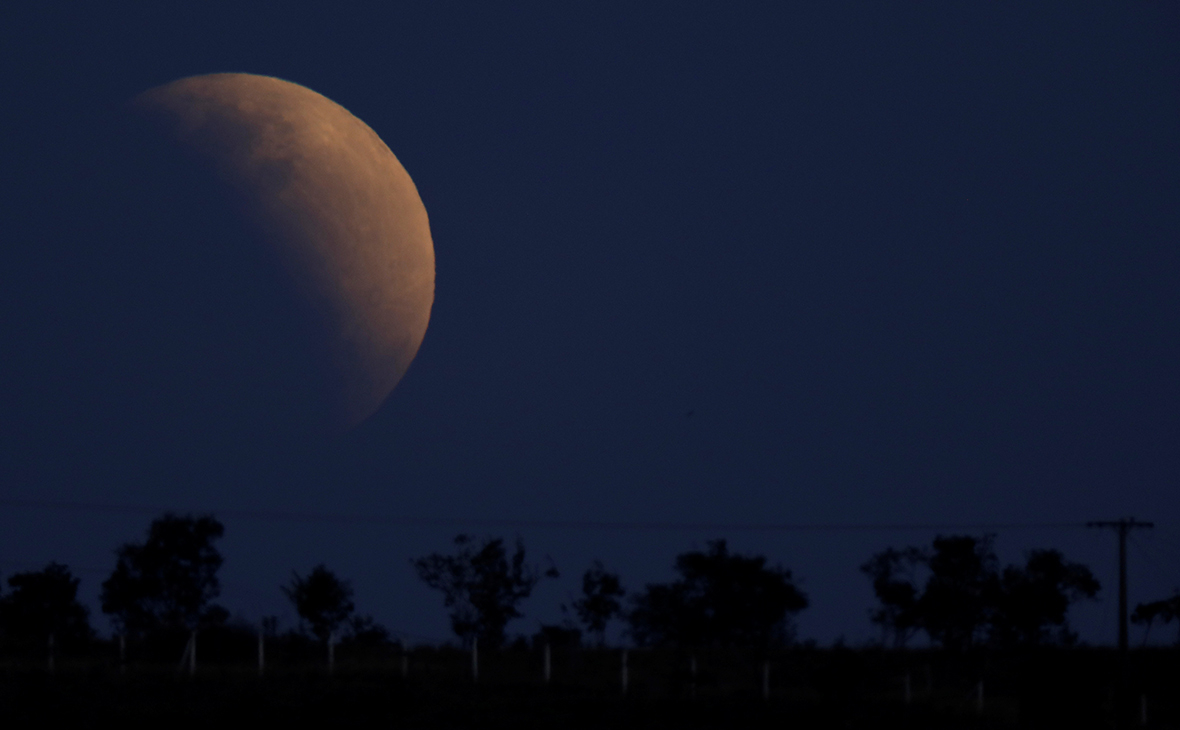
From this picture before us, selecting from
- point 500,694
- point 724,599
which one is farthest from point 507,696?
point 724,599

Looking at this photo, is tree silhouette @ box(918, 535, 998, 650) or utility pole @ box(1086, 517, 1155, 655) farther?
tree silhouette @ box(918, 535, 998, 650)

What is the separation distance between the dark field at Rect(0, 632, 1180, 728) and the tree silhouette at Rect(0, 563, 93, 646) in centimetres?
1061

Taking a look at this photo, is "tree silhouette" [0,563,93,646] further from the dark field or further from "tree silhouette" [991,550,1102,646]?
"tree silhouette" [991,550,1102,646]

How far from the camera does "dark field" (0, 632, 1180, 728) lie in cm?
3403

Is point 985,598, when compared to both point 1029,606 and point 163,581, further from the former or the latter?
point 163,581

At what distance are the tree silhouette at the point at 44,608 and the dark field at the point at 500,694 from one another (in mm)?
10612

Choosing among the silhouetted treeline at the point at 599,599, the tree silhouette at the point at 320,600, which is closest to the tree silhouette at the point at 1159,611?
the silhouetted treeline at the point at 599,599

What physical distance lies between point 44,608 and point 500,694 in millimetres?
34211

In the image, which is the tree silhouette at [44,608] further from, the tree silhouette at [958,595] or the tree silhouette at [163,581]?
the tree silhouette at [958,595]

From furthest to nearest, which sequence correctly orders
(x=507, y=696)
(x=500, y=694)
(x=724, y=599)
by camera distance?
1. (x=724, y=599)
2. (x=500, y=694)
3. (x=507, y=696)

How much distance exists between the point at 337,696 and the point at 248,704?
2.79m

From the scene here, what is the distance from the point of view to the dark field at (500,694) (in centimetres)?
3403

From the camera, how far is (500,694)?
39938 millimetres

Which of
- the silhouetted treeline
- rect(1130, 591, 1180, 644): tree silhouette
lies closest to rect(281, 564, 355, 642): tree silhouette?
the silhouetted treeline
